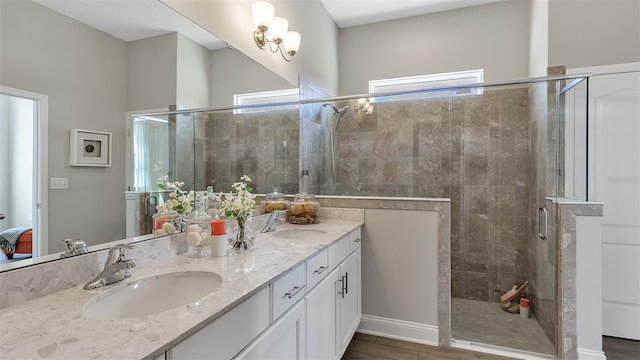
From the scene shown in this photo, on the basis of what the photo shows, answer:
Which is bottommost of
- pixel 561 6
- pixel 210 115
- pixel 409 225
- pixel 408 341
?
pixel 408 341

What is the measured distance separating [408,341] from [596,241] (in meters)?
1.41

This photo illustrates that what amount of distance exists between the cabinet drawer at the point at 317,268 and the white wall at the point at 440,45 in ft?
8.53

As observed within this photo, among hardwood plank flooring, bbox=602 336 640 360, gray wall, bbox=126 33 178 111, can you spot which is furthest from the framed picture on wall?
hardwood plank flooring, bbox=602 336 640 360

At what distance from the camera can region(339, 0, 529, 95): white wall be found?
10.3 ft

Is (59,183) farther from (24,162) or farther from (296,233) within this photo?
(296,233)

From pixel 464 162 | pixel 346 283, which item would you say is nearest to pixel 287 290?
pixel 346 283

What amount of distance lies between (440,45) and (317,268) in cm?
300

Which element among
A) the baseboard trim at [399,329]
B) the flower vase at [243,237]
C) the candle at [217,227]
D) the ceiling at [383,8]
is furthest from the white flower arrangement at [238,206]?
the ceiling at [383,8]

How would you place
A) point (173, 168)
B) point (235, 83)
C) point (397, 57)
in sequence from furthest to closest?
point (397, 57)
point (235, 83)
point (173, 168)

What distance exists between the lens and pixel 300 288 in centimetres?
131

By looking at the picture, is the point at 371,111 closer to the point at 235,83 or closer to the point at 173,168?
the point at 235,83

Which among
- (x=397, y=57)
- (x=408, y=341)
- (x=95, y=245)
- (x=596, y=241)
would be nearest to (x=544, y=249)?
(x=596, y=241)

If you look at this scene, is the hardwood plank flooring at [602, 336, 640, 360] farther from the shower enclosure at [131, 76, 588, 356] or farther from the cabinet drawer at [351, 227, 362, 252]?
the cabinet drawer at [351, 227, 362, 252]

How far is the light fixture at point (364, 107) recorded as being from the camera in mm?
3266
